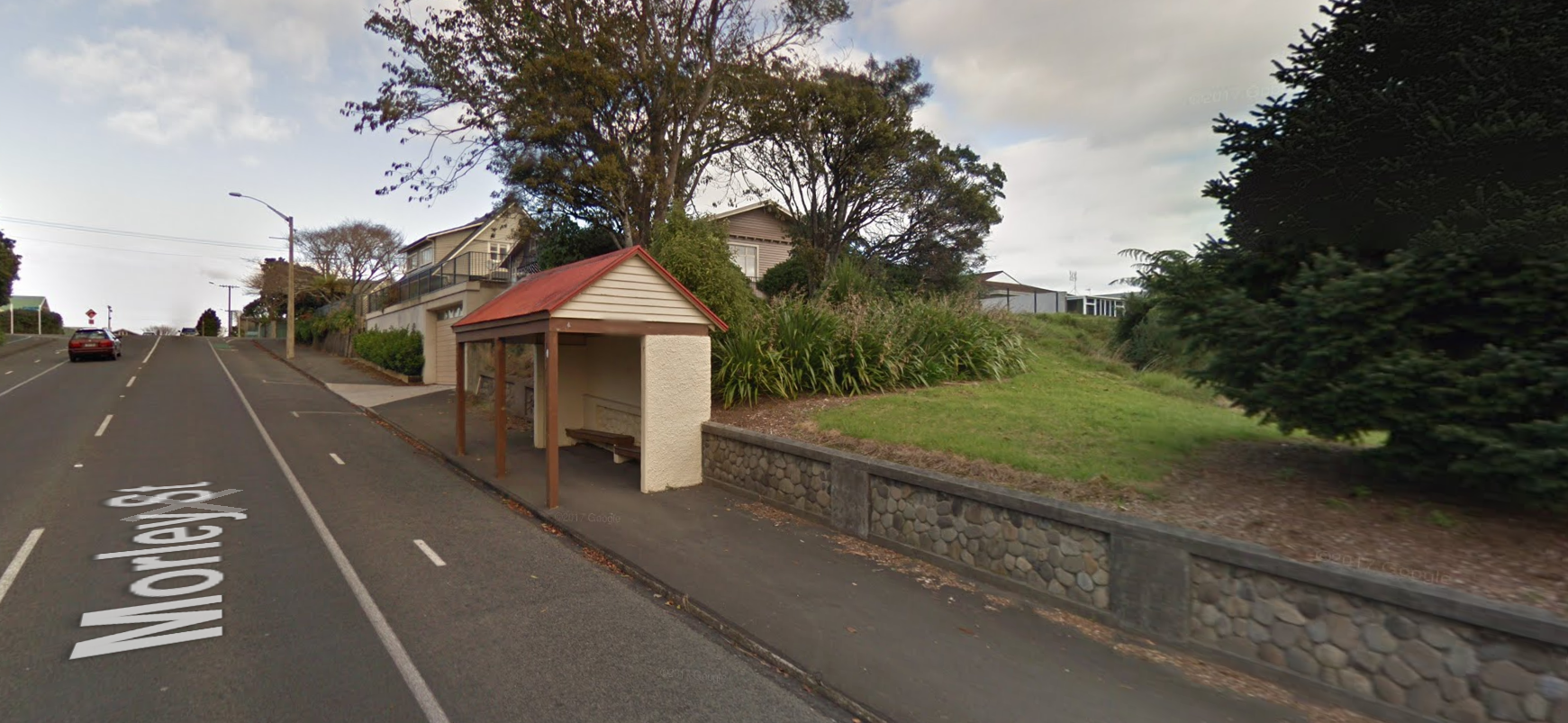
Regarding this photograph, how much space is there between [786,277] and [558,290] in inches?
547

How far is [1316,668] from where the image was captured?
166 inches

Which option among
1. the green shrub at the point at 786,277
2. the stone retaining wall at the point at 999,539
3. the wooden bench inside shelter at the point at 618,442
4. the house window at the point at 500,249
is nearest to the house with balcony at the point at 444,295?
the house window at the point at 500,249

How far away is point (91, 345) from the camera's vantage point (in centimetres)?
2956

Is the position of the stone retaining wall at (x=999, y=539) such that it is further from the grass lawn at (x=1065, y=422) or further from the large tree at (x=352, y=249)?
the large tree at (x=352, y=249)

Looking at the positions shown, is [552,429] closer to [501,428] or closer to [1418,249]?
[501,428]

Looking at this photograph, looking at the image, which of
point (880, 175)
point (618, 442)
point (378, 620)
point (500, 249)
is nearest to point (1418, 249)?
point (378, 620)

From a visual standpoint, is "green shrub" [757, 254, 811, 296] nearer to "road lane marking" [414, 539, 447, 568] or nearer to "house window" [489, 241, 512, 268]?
"road lane marking" [414, 539, 447, 568]

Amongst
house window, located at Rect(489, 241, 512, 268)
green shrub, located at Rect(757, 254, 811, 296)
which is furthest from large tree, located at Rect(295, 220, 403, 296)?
green shrub, located at Rect(757, 254, 811, 296)

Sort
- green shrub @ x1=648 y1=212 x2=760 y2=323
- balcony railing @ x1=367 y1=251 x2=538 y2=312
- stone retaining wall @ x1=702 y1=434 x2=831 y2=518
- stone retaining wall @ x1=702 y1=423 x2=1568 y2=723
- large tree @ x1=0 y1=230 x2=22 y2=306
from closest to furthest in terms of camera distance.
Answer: stone retaining wall @ x1=702 y1=423 x2=1568 y2=723 → stone retaining wall @ x1=702 y1=434 x2=831 y2=518 → green shrub @ x1=648 y1=212 x2=760 y2=323 → balcony railing @ x1=367 y1=251 x2=538 y2=312 → large tree @ x1=0 y1=230 x2=22 y2=306

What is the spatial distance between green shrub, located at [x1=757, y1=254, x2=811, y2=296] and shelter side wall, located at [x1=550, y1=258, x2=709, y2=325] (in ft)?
38.0

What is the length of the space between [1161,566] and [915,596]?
72.9 inches

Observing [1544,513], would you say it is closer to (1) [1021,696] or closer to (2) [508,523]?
(1) [1021,696]

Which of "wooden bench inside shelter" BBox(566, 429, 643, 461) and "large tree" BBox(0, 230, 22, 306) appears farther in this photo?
"large tree" BBox(0, 230, 22, 306)

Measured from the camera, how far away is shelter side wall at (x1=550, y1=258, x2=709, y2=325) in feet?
29.7
